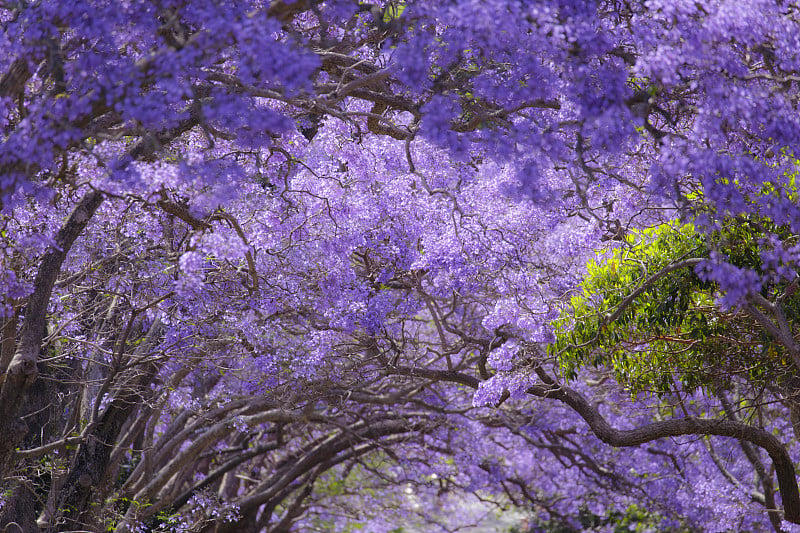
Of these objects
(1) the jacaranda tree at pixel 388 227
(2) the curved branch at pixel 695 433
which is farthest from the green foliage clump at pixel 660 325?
(2) the curved branch at pixel 695 433

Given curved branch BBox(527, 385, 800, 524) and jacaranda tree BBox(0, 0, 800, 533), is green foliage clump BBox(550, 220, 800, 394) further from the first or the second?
curved branch BBox(527, 385, 800, 524)

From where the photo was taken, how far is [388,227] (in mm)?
8125

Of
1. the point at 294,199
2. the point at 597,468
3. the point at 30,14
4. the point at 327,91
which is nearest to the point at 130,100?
the point at 30,14

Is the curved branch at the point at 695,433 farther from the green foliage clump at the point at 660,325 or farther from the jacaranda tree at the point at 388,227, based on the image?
the green foliage clump at the point at 660,325

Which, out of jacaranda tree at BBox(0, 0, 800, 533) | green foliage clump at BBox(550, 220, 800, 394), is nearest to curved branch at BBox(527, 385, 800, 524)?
jacaranda tree at BBox(0, 0, 800, 533)

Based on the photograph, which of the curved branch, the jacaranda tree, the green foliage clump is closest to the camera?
the jacaranda tree

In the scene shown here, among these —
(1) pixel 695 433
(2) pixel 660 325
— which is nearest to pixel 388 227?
(2) pixel 660 325

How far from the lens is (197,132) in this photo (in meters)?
7.45

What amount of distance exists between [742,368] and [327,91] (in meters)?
3.61

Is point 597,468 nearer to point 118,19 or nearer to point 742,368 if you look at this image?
point 742,368

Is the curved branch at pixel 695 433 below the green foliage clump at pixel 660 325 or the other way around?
below

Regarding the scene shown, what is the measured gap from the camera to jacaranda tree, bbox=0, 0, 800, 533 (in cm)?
439

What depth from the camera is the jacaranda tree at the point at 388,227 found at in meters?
4.39

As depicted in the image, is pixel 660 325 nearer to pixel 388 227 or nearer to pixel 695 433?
pixel 695 433
